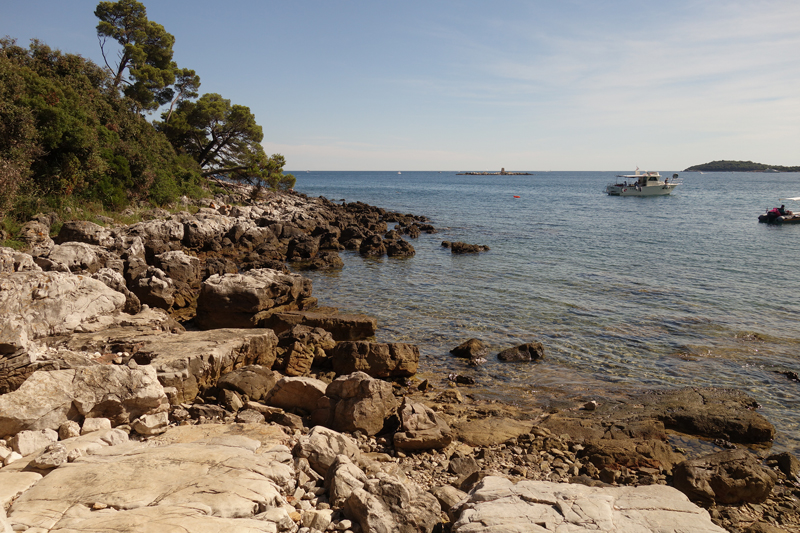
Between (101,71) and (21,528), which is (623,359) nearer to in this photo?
(21,528)

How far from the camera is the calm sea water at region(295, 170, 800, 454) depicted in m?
12.8

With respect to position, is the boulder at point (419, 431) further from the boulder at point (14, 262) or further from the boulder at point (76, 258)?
the boulder at point (76, 258)

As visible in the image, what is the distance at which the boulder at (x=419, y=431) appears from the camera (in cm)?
855

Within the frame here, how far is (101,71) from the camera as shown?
33625mm

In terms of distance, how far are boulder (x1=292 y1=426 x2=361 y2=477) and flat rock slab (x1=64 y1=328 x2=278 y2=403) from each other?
344cm

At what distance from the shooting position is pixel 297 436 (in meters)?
8.08

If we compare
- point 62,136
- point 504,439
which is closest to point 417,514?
point 504,439

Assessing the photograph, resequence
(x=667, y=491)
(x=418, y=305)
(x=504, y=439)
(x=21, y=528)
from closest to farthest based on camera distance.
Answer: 1. (x=21, y=528)
2. (x=667, y=491)
3. (x=504, y=439)
4. (x=418, y=305)

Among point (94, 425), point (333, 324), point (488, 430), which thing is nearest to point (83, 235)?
point (333, 324)

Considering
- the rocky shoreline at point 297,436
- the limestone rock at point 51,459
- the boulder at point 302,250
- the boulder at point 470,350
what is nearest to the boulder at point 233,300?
the rocky shoreline at point 297,436

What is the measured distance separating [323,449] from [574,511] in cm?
353

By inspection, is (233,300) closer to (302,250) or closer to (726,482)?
(726,482)

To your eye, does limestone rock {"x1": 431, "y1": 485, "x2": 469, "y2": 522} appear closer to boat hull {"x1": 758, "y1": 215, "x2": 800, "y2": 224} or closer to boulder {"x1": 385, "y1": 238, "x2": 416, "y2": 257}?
boulder {"x1": 385, "y1": 238, "x2": 416, "y2": 257}

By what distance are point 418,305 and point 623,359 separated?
8.07 meters
